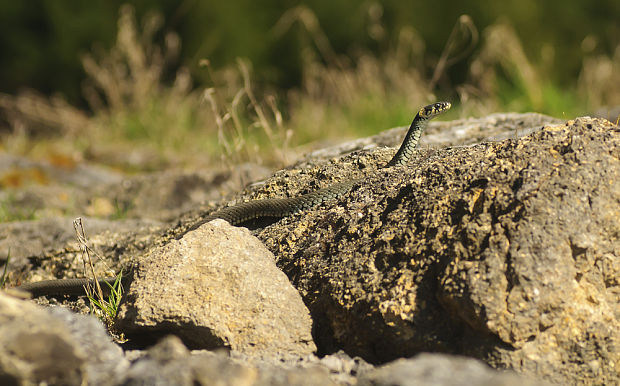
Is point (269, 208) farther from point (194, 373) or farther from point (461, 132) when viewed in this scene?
point (194, 373)

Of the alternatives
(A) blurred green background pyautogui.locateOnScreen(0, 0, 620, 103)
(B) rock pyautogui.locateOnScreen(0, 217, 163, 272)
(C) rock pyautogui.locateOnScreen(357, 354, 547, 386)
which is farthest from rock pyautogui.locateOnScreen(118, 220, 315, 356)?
(A) blurred green background pyautogui.locateOnScreen(0, 0, 620, 103)

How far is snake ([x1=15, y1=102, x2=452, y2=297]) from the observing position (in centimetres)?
339

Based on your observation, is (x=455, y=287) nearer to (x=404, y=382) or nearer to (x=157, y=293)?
(x=404, y=382)

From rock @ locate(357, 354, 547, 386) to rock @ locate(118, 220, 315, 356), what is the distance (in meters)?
0.82

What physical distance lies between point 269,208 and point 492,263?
146 centimetres

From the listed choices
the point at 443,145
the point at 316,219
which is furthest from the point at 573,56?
the point at 316,219

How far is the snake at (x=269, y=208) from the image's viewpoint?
3.39 metres

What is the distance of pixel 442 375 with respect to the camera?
1720mm

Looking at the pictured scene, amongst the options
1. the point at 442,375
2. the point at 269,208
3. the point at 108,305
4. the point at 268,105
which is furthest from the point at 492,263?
the point at 268,105

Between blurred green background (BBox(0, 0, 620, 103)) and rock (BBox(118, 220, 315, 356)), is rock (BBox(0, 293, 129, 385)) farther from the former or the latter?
blurred green background (BBox(0, 0, 620, 103))

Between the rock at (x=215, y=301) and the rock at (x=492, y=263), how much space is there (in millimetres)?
153

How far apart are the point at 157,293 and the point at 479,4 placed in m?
11.1

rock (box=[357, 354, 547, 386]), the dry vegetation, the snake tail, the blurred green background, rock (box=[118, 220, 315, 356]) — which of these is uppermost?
the blurred green background

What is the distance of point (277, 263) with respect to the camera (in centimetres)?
304
